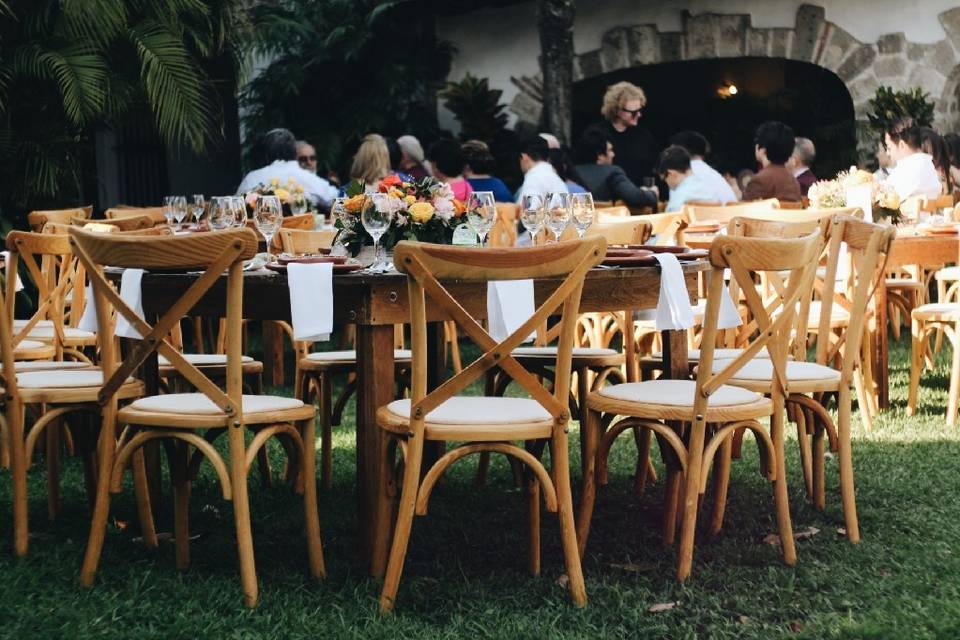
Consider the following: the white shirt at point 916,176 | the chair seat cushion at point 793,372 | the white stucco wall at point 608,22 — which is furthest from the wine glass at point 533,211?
the white stucco wall at point 608,22

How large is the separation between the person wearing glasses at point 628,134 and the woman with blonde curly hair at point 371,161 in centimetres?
185

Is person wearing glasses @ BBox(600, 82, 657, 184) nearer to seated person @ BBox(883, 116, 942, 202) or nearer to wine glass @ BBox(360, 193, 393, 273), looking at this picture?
seated person @ BBox(883, 116, 942, 202)

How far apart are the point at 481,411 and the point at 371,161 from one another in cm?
562

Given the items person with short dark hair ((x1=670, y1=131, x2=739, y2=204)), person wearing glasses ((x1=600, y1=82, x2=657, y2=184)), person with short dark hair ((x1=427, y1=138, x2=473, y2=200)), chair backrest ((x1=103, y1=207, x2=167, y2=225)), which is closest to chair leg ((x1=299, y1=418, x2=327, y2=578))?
person with short dark hair ((x1=427, y1=138, x2=473, y2=200))

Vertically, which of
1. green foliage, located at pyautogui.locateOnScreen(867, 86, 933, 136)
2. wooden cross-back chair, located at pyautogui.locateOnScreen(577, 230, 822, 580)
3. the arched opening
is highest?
the arched opening

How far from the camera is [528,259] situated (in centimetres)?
335

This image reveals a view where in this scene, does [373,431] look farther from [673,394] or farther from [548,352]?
[548,352]

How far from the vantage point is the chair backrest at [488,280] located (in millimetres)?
3311

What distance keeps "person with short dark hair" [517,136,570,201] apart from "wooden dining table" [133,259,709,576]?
4.60m

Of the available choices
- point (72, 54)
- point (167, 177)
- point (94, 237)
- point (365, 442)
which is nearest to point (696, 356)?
point (365, 442)

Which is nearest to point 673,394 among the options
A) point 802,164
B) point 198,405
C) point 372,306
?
point 372,306

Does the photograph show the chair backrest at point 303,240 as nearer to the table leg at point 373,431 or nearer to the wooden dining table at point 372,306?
the wooden dining table at point 372,306

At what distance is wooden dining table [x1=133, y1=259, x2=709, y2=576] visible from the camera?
364 centimetres

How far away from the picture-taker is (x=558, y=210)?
444cm
